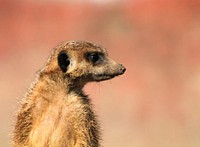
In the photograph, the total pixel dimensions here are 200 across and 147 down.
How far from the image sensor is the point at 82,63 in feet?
17.1

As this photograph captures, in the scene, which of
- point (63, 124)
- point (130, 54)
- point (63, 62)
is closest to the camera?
point (63, 124)

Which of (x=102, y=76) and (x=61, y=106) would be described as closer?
(x=61, y=106)

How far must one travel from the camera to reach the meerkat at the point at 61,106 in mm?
4934

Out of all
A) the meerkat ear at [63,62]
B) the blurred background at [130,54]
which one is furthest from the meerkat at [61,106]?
the blurred background at [130,54]

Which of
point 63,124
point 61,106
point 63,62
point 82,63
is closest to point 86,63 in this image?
point 82,63

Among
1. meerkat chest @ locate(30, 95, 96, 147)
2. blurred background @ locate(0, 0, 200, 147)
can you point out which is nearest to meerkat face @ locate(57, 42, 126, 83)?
meerkat chest @ locate(30, 95, 96, 147)

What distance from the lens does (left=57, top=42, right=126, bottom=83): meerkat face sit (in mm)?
5148

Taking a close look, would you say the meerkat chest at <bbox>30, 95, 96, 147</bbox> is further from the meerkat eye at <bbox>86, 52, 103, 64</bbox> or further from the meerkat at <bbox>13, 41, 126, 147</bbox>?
the meerkat eye at <bbox>86, 52, 103, 64</bbox>

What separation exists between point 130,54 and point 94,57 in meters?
9.19

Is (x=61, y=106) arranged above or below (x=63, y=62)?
below

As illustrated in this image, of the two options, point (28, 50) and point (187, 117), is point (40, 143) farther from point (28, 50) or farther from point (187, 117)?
point (28, 50)

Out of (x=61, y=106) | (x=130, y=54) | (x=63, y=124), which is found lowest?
(x=63, y=124)

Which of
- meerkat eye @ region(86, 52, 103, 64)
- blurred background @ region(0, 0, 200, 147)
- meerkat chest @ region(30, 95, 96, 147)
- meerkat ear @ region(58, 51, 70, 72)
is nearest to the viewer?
meerkat chest @ region(30, 95, 96, 147)

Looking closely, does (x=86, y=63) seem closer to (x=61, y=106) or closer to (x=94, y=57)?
(x=94, y=57)
